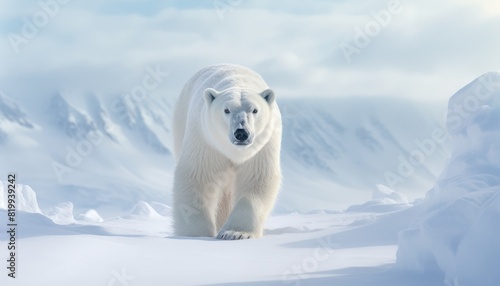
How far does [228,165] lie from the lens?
6.91 m

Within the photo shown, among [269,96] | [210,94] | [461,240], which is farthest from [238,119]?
[461,240]

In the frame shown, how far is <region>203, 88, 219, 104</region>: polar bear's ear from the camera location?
6582 mm

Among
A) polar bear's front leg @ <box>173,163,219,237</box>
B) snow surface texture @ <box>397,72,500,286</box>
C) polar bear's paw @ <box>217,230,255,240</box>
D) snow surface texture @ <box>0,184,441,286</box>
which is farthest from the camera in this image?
polar bear's front leg @ <box>173,163,219,237</box>

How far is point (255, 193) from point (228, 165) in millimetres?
419

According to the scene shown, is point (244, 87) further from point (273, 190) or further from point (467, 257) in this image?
point (467, 257)

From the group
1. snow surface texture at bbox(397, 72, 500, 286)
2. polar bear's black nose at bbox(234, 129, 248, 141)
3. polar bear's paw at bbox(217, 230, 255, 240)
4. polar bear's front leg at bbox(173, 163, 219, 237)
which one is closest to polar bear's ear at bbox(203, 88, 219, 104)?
polar bear's black nose at bbox(234, 129, 248, 141)

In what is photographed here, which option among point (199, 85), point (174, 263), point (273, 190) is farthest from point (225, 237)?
point (199, 85)

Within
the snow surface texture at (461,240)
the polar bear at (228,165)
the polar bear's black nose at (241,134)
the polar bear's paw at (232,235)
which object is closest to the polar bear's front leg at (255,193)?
the polar bear at (228,165)

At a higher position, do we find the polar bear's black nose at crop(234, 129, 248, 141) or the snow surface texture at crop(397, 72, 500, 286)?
the polar bear's black nose at crop(234, 129, 248, 141)

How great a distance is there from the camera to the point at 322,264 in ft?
14.6

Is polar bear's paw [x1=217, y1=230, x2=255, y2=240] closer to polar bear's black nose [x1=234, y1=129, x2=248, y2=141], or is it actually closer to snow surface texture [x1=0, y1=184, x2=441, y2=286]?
snow surface texture [x1=0, y1=184, x2=441, y2=286]

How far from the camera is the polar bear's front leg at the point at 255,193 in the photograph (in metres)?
6.50

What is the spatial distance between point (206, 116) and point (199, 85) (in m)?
1.54

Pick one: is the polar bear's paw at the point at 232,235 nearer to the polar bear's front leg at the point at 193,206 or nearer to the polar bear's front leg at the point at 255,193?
the polar bear's front leg at the point at 255,193
